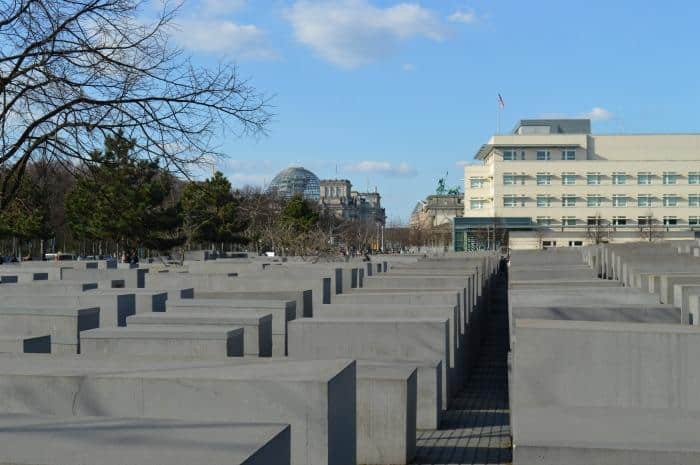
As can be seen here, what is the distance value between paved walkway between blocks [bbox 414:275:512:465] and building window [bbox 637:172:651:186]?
70778mm

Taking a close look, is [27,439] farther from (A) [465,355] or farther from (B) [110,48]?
(A) [465,355]

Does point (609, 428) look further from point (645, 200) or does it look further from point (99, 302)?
point (645, 200)

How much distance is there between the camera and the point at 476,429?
31.9 ft

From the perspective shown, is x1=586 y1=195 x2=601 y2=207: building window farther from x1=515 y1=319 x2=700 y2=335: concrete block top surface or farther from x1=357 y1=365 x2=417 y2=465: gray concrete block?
x1=357 y1=365 x2=417 y2=465: gray concrete block

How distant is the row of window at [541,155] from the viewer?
85062 millimetres

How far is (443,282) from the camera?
19.4 m

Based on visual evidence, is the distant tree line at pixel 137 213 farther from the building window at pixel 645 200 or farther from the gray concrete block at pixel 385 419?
the building window at pixel 645 200

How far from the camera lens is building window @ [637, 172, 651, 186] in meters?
82.3

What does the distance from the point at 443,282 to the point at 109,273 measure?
10319 millimetres

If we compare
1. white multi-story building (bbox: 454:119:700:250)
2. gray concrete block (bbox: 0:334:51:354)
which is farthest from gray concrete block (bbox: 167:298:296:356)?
white multi-story building (bbox: 454:119:700:250)

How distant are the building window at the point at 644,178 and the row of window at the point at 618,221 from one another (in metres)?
3.33

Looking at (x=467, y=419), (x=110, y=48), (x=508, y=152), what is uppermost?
(x=508, y=152)

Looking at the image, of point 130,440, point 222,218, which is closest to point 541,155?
point 222,218

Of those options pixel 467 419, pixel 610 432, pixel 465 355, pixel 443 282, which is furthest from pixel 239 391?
pixel 443 282
